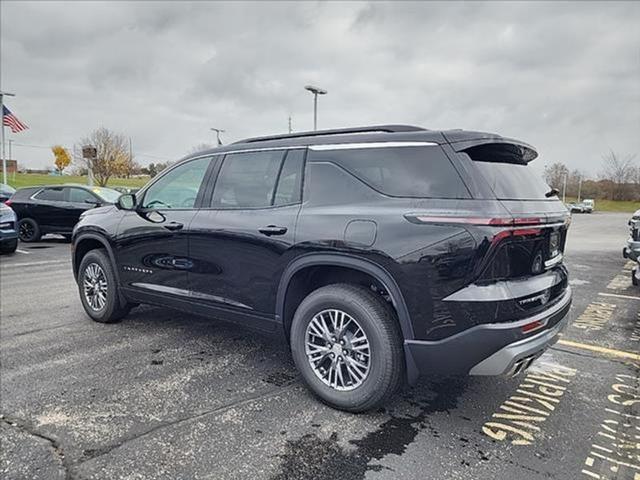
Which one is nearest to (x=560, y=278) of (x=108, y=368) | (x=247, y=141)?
(x=247, y=141)

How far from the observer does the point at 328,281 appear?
332cm

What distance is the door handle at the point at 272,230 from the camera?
10.8 ft

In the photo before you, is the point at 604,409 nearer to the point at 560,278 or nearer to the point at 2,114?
the point at 560,278

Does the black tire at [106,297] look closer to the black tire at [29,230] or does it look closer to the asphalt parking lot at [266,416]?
the asphalt parking lot at [266,416]

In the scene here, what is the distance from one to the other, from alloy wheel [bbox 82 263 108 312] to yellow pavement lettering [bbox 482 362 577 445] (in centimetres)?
387

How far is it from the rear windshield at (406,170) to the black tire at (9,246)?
954 centimetres

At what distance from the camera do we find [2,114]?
21891mm

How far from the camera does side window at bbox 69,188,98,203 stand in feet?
40.7

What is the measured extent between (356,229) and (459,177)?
26.8 inches

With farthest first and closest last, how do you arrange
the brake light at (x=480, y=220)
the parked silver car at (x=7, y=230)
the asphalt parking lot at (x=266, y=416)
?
the parked silver car at (x=7, y=230) → the brake light at (x=480, y=220) → the asphalt parking lot at (x=266, y=416)

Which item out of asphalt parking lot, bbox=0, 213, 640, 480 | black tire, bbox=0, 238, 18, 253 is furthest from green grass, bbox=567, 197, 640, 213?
asphalt parking lot, bbox=0, 213, 640, 480

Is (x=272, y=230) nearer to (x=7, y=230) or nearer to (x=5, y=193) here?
(x=7, y=230)

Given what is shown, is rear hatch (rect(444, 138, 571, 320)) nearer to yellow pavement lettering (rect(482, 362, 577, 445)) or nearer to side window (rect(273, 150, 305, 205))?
yellow pavement lettering (rect(482, 362, 577, 445))

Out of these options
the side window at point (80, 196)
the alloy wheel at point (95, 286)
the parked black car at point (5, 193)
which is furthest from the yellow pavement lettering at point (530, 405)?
the parked black car at point (5, 193)
